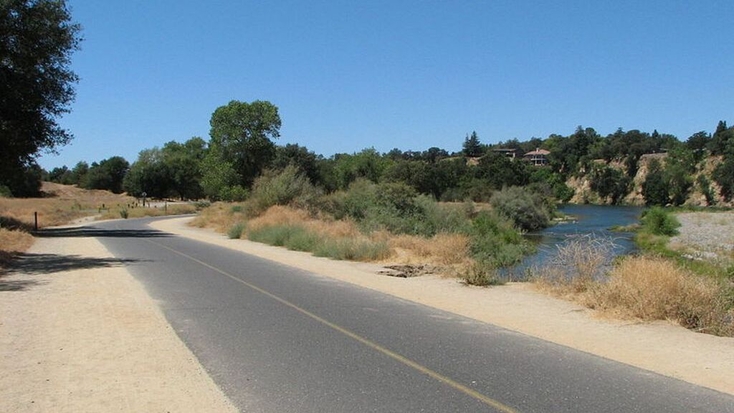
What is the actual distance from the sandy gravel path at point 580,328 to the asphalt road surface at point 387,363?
456 millimetres

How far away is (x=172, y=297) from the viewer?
13.0 m

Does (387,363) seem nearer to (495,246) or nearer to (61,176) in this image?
(495,246)

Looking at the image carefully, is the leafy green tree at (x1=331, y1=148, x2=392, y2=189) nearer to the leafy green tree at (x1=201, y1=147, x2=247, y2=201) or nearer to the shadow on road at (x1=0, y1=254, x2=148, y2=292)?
the leafy green tree at (x1=201, y1=147, x2=247, y2=201)

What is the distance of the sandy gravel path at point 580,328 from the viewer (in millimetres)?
7672

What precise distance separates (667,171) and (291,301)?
175m

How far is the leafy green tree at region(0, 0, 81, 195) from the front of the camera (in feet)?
93.2

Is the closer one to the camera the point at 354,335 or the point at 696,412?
the point at 696,412

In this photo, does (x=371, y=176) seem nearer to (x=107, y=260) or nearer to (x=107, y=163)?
(x=107, y=163)

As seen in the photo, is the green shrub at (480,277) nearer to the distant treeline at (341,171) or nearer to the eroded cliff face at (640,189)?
the distant treeline at (341,171)

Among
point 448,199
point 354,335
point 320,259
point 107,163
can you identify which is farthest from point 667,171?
point 354,335

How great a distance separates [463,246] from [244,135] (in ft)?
191

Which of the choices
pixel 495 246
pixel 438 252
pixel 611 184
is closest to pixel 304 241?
pixel 438 252

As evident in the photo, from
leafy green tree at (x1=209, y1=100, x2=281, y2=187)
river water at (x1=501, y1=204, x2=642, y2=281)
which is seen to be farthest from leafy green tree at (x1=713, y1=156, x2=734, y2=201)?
leafy green tree at (x1=209, y1=100, x2=281, y2=187)

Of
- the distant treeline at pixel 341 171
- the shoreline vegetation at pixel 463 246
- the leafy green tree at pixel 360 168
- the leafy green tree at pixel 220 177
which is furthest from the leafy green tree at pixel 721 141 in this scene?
the leafy green tree at pixel 220 177
